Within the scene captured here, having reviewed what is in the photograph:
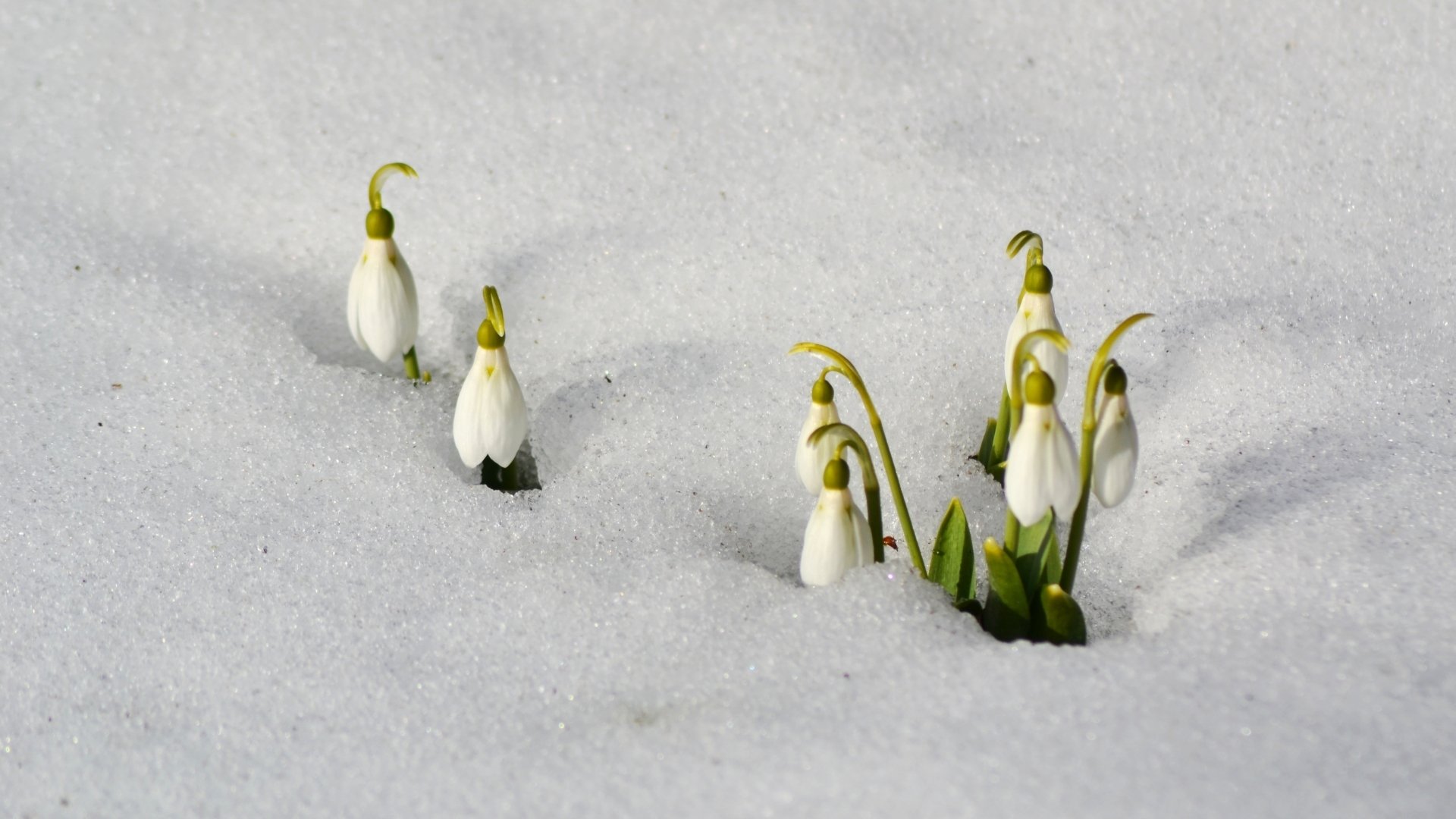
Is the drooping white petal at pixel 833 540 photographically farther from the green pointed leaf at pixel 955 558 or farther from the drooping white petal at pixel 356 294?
the drooping white petal at pixel 356 294

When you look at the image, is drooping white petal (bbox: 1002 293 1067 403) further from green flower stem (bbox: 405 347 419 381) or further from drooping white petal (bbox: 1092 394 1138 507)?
green flower stem (bbox: 405 347 419 381)

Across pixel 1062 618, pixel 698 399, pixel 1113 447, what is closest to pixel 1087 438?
pixel 1113 447

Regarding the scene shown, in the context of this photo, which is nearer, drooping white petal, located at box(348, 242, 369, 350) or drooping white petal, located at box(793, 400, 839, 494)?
drooping white petal, located at box(793, 400, 839, 494)

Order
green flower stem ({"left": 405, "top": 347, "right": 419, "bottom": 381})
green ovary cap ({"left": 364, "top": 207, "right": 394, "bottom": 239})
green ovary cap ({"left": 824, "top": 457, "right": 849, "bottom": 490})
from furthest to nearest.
A: green flower stem ({"left": 405, "top": 347, "right": 419, "bottom": 381}) < green ovary cap ({"left": 364, "top": 207, "right": 394, "bottom": 239}) < green ovary cap ({"left": 824, "top": 457, "right": 849, "bottom": 490})

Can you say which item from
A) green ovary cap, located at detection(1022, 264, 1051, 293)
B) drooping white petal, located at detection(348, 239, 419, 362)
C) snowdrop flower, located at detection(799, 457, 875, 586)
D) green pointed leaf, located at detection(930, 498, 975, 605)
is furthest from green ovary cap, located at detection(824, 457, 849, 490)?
drooping white petal, located at detection(348, 239, 419, 362)

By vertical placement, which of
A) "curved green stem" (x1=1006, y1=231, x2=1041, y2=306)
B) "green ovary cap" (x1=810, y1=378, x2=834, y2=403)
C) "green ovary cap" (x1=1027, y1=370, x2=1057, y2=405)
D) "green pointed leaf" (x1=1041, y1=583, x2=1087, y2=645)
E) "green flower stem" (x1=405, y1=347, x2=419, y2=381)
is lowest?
"green flower stem" (x1=405, y1=347, x2=419, y2=381)

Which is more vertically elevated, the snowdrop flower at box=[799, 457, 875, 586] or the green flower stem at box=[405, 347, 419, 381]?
the snowdrop flower at box=[799, 457, 875, 586]

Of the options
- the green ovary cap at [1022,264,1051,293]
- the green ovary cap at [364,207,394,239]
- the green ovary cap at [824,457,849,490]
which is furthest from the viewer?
the green ovary cap at [364,207,394,239]
